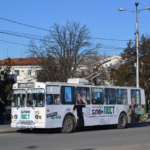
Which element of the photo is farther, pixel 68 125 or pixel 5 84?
pixel 5 84

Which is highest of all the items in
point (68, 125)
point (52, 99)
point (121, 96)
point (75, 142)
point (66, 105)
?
point (121, 96)

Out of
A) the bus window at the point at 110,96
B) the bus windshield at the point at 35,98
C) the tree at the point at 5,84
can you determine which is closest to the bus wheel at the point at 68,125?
the bus windshield at the point at 35,98

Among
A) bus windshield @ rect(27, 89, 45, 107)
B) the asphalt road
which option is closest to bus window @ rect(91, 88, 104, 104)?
the asphalt road

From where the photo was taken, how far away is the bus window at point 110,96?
68.9 ft

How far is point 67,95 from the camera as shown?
18.2m

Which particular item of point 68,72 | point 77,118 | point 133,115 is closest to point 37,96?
point 77,118

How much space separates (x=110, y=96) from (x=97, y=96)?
4.15 ft

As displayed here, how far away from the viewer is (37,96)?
56.6 feet

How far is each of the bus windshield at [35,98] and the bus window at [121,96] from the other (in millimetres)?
6495

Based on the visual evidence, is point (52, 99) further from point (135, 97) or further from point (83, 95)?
point (135, 97)

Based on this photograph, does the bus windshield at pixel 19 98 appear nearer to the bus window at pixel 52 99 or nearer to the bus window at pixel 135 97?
the bus window at pixel 52 99

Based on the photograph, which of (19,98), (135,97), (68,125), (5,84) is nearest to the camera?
(19,98)

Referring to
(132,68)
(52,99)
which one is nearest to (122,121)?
(52,99)

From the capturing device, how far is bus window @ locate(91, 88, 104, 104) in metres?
20.0
